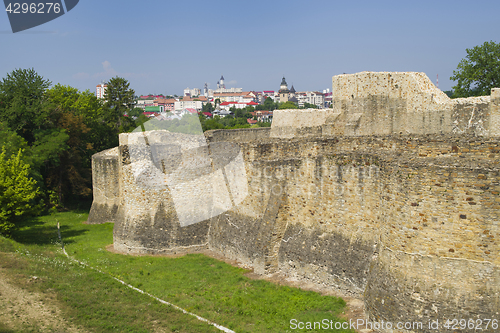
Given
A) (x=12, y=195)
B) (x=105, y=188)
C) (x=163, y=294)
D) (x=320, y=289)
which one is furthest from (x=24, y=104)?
(x=320, y=289)

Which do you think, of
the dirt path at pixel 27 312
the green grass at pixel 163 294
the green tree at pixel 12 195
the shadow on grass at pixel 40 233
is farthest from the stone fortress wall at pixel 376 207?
the dirt path at pixel 27 312

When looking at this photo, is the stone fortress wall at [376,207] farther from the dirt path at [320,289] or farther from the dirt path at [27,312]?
the dirt path at [27,312]

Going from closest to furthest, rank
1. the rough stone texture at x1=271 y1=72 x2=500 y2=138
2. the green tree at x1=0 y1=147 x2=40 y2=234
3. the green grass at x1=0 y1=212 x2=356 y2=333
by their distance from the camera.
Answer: the green grass at x1=0 y1=212 x2=356 y2=333 < the rough stone texture at x1=271 y1=72 x2=500 y2=138 < the green tree at x1=0 y1=147 x2=40 y2=234

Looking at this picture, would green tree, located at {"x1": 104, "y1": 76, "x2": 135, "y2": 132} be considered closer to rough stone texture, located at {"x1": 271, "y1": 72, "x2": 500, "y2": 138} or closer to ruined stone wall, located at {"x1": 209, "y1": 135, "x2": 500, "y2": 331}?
rough stone texture, located at {"x1": 271, "y1": 72, "x2": 500, "y2": 138}

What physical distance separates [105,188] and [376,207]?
1945 cm

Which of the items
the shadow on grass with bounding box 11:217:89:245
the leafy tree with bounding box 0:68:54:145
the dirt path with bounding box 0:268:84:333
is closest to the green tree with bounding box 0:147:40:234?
the shadow on grass with bounding box 11:217:89:245

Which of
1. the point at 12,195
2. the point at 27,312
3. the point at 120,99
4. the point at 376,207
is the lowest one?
the point at 27,312

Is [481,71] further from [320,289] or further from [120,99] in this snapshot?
[120,99]

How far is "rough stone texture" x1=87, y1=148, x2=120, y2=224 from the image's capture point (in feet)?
87.1

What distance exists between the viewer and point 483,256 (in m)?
9.33

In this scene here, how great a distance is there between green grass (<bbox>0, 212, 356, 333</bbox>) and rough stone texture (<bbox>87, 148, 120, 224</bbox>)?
7549 mm

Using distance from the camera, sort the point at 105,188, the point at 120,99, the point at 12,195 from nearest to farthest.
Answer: the point at 12,195 → the point at 105,188 → the point at 120,99

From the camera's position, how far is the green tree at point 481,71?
28.2m

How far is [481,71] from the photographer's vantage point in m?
28.8
